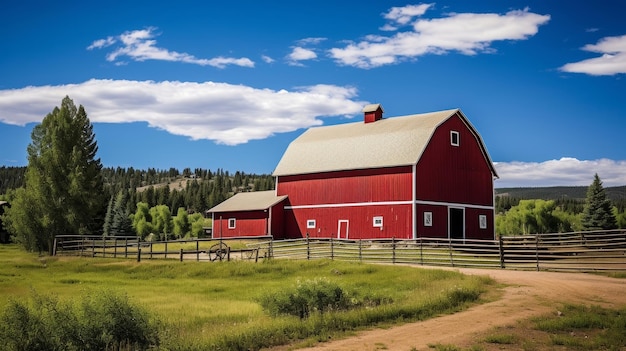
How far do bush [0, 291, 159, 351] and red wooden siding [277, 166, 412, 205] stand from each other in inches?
1148

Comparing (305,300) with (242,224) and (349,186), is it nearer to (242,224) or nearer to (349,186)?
(349,186)

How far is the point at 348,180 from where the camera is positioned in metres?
43.3

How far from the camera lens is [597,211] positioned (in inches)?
2502

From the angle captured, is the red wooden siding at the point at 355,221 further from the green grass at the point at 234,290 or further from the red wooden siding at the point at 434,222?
the green grass at the point at 234,290

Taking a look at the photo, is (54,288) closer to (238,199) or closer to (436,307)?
Result: (436,307)

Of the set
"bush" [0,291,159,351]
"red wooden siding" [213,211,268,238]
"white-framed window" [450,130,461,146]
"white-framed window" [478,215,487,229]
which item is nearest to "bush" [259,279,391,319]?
"bush" [0,291,159,351]

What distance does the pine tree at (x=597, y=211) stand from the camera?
207ft

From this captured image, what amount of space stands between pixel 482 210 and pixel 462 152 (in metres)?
4.62

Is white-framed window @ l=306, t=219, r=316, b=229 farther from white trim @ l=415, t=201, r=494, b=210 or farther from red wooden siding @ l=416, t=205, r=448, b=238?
white trim @ l=415, t=201, r=494, b=210

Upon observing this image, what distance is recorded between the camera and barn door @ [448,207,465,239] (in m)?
41.8

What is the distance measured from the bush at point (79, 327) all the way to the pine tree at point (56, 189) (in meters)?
41.6

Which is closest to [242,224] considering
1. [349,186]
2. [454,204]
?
[349,186]

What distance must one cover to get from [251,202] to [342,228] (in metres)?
11.0

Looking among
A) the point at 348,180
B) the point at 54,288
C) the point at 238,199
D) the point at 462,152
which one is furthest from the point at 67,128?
the point at 462,152
